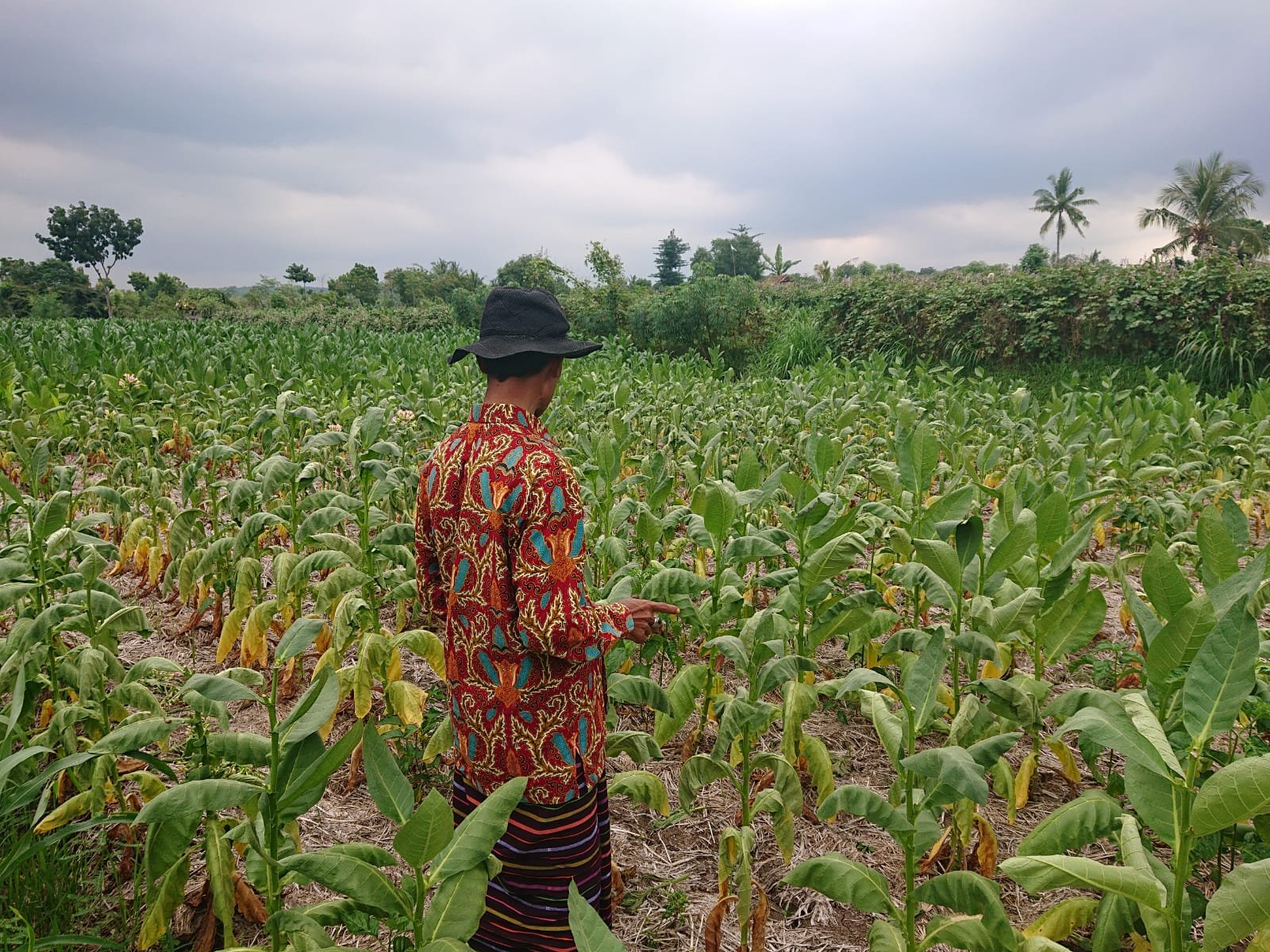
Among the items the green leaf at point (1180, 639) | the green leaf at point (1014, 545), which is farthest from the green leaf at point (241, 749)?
the green leaf at point (1014, 545)

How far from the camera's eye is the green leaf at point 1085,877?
1.21 meters

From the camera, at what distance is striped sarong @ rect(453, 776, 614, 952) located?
1.99m

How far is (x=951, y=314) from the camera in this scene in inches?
618

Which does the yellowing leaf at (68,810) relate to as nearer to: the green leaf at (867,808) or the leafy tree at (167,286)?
the green leaf at (867,808)

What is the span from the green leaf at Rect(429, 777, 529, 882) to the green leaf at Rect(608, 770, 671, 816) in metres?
0.88

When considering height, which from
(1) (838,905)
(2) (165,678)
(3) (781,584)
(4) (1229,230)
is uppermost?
(4) (1229,230)

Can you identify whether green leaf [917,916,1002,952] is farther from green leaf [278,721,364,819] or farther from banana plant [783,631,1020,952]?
green leaf [278,721,364,819]

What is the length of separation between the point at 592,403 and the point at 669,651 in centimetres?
496

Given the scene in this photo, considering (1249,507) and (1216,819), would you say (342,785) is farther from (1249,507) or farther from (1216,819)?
(1249,507)

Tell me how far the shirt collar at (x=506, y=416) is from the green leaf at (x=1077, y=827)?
132cm

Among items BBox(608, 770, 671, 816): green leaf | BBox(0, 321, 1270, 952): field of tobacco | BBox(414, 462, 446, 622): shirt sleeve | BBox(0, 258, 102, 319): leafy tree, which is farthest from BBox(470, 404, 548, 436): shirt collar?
BBox(0, 258, 102, 319): leafy tree

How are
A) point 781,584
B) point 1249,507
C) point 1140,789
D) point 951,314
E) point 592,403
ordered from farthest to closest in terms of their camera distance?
point 951,314 → point 592,403 → point 1249,507 → point 781,584 → point 1140,789

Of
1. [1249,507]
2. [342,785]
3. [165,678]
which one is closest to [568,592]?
[342,785]

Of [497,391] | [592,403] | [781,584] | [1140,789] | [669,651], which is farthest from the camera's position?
[592,403]
